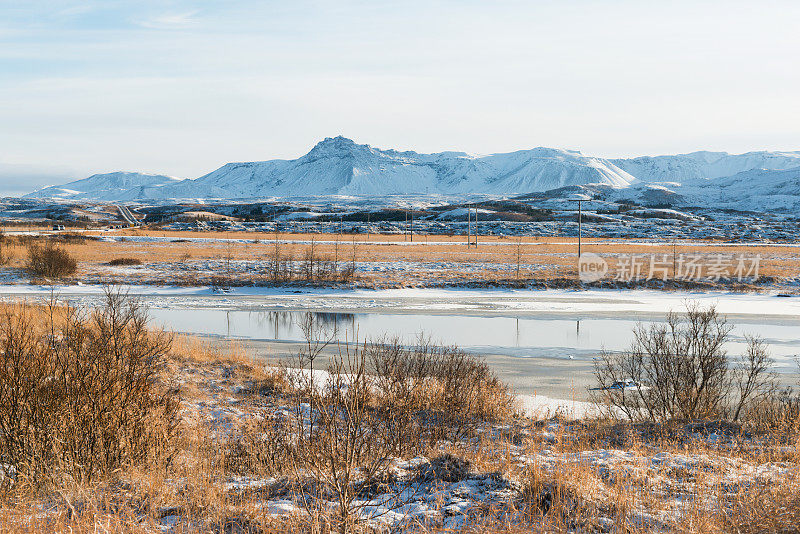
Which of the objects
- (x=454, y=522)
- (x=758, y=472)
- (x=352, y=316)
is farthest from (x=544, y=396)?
(x=352, y=316)

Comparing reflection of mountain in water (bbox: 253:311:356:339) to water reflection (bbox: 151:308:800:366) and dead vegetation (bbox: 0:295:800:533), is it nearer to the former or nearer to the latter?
water reflection (bbox: 151:308:800:366)

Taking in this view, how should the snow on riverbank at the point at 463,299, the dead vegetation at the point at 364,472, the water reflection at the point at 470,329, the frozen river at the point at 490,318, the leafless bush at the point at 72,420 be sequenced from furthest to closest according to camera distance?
the snow on riverbank at the point at 463,299, the water reflection at the point at 470,329, the frozen river at the point at 490,318, the leafless bush at the point at 72,420, the dead vegetation at the point at 364,472

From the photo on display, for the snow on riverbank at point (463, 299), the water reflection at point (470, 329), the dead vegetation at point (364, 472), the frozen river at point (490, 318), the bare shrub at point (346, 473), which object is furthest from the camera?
the snow on riverbank at point (463, 299)

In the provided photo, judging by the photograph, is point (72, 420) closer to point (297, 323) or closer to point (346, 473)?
point (346, 473)

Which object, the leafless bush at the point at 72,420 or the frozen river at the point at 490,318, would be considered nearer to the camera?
the leafless bush at the point at 72,420

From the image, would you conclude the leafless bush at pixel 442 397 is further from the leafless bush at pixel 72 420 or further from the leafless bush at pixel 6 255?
the leafless bush at pixel 6 255

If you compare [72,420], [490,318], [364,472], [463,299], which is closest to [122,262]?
[463,299]

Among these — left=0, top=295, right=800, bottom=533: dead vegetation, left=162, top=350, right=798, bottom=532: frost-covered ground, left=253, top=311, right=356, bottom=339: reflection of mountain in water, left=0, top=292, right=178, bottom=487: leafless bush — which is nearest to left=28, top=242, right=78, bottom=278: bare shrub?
left=253, top=311, right=356, bottom=339: reflection of mountain in water

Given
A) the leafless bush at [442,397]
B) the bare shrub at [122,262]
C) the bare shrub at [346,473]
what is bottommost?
the leafless bush at [442,397]

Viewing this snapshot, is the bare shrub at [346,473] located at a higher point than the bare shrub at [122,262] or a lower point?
higher

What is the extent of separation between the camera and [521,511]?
5.46 m

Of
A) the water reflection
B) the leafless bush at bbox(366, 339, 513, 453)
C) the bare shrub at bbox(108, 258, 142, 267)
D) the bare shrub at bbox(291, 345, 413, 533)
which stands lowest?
the water reflection

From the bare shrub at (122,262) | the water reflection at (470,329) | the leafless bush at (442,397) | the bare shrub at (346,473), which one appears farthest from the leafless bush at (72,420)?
the bare shrub at (122,262)

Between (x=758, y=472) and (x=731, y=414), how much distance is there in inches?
220
